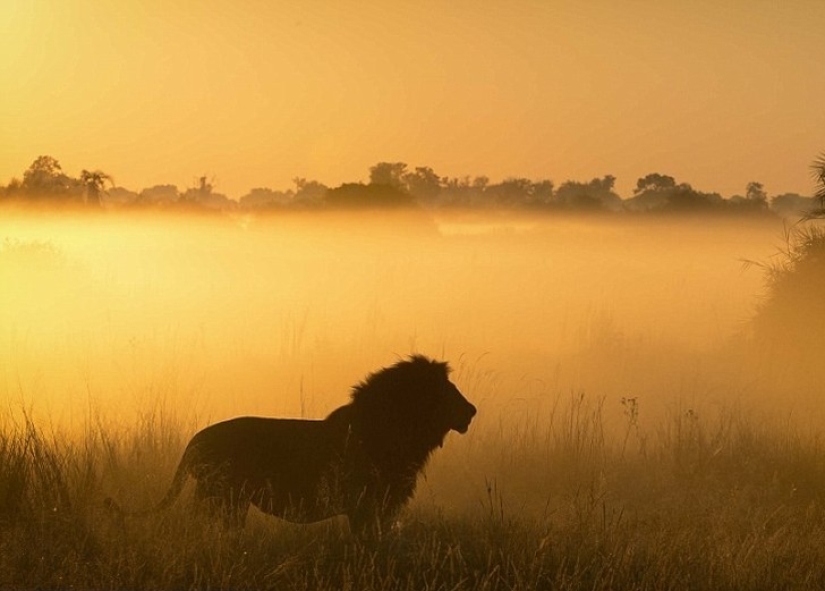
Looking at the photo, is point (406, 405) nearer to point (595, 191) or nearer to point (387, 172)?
point (387, 172)

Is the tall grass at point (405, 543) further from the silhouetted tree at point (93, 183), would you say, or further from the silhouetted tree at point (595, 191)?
the silhouetted tree at point (595, 191)

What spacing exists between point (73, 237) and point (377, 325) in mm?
14949

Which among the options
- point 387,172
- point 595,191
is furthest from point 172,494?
point 595,191

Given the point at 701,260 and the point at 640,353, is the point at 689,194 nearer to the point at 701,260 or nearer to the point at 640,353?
the point at 701,260

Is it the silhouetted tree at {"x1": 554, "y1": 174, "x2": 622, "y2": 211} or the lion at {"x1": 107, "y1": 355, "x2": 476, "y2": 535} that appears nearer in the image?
the lion at {"x1": 107, "y1": 355, "x2": 476, "y2": 535}

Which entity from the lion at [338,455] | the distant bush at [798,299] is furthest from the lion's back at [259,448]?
the distant bush at [798,299]

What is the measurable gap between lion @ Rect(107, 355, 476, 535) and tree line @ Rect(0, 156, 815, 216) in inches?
995

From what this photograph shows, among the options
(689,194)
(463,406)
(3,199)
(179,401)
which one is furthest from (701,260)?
(463,406)

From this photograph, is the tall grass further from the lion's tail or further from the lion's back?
the lion's back

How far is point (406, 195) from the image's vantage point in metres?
47.7

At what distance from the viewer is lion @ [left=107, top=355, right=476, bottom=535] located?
7551 mm

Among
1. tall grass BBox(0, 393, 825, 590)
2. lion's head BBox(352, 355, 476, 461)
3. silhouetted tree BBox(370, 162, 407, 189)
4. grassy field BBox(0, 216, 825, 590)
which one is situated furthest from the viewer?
silhouetted tree BBox(370, 162, 407, 189)

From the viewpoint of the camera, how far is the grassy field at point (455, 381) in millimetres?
7109

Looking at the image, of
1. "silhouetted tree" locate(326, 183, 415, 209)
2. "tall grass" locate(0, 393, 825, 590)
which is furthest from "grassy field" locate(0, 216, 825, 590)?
"silhouetted tree" locate(326, 183, 415, 209)
